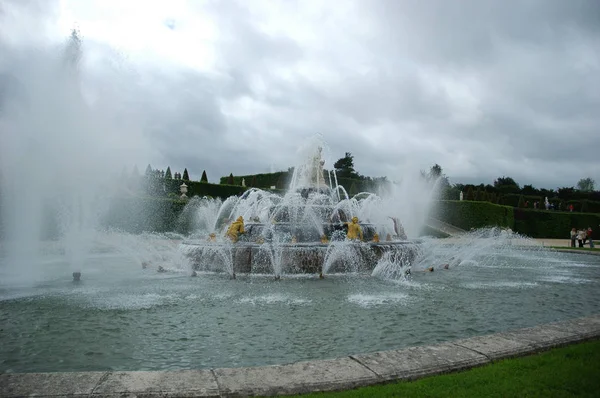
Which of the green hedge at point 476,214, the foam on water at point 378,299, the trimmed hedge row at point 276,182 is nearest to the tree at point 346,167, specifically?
the trimmed hedge row at point 276,182

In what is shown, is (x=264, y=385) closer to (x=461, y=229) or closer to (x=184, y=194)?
(x=184, y=194)

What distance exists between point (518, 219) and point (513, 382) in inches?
1727

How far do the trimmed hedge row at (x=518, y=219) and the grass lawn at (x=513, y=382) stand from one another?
38.6m

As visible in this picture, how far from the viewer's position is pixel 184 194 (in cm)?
3738

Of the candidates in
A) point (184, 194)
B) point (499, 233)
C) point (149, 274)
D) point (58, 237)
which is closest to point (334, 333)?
point (149, 274)

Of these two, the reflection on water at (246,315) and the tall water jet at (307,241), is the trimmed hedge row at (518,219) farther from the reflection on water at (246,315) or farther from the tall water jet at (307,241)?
the reflection on water at (246,315)

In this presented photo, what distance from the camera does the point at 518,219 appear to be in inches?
1705

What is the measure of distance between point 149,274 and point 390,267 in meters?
6.98

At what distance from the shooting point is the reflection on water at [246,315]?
5.42 m

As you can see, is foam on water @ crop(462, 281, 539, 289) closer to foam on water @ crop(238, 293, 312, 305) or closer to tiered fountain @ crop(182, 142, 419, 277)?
tiered fountain @ crop(182, 142, 419, 277)

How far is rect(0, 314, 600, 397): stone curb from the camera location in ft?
12.1

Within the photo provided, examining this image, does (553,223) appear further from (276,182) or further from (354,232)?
(354,232)

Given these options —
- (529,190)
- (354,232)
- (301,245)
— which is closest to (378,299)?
(301,245)

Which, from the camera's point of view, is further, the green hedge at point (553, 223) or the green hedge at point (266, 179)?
the green hedge at point (266, 179)
